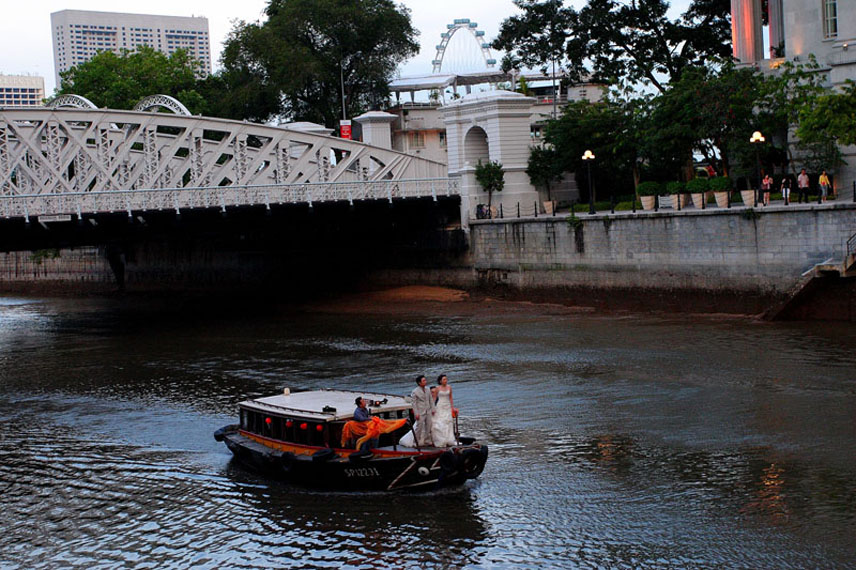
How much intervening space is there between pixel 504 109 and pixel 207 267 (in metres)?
24.2

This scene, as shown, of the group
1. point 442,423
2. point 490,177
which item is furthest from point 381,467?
point 490,177

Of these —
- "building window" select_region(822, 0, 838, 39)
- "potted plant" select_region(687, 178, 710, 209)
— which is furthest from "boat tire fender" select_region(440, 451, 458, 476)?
"building window" select_region(822, 0, 838, 39)

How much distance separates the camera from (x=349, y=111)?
89.1 meters

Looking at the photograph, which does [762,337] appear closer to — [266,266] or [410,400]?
[410,400]

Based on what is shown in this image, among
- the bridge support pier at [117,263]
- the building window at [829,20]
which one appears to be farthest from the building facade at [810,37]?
the bridge support pier at [117,263]

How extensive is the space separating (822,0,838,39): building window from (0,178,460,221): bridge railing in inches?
751

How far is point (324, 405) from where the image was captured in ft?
79.8

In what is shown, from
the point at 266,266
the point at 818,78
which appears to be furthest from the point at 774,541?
the point at 266,266

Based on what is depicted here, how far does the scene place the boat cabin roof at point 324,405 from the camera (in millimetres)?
23406

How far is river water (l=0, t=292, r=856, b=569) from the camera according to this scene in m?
19.3

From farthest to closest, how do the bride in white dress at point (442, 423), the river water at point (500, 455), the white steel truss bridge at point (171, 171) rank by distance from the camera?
the white steel truss bridge at point (171, 171) < the bride in white dress at point (442, 423) < the river water at point (500, 455)

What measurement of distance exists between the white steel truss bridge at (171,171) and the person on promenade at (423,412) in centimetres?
2843

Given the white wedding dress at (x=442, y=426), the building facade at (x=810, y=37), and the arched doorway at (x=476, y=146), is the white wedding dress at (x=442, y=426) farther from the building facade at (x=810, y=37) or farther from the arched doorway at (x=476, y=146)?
the arched doorway at (x=476, y=146)

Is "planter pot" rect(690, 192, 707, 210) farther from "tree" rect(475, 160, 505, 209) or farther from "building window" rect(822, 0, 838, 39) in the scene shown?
"tree" rect(475, 160, 505, 209)
